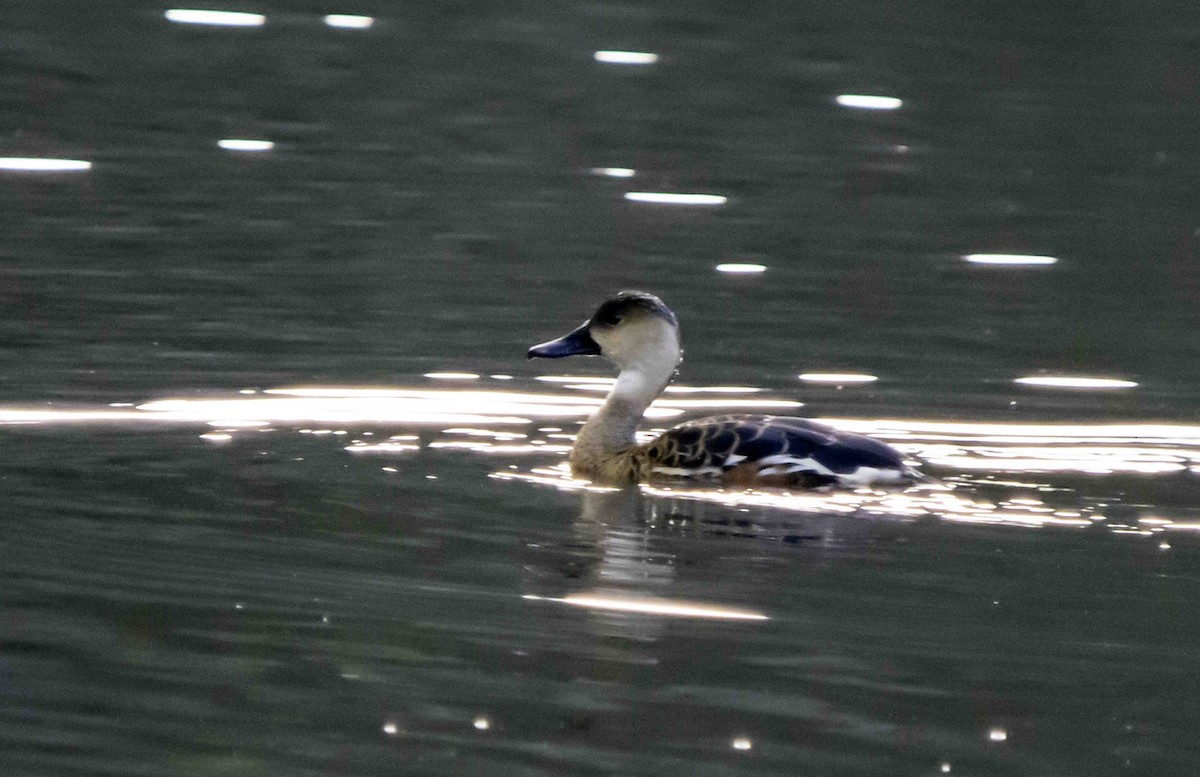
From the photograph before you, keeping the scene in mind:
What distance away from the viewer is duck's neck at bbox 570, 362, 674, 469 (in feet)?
35.0

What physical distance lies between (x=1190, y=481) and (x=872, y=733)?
3.82m

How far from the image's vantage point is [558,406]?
1205 cm

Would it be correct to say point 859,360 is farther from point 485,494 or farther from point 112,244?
point 112,244

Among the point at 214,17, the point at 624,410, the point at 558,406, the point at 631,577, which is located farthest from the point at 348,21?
the point at 631,577

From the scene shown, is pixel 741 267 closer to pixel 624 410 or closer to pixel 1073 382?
pixel 1073 382

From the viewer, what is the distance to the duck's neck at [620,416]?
10.7 m

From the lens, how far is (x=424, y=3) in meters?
26.0

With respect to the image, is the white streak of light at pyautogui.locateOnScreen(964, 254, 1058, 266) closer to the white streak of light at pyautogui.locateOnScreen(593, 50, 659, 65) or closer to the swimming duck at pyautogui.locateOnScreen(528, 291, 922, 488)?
the swimming duck at pyautogui.locateOnScreen(528, 291, 922, 488)

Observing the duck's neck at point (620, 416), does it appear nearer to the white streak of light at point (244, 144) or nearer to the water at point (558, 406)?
the water at point (558, 406)

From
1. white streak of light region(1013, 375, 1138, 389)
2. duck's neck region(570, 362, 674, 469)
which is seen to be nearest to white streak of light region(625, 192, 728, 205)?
white streak of light region(1013, 375, 1138, 389)

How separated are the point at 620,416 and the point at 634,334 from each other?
48 centimetres

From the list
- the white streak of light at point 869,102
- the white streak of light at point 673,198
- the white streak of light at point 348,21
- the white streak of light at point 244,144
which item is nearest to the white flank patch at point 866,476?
the white streak of light at point 673,198

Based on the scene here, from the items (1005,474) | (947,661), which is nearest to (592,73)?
(1005,474)

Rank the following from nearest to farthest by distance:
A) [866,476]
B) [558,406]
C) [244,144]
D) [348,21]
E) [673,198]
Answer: [866,476]
[558,406]
[673,198]
[244,144]
[348,21]
